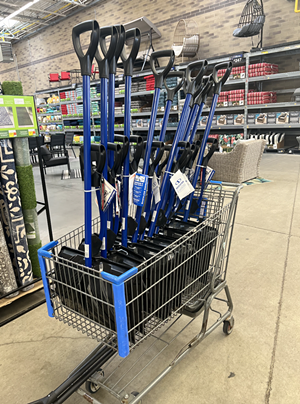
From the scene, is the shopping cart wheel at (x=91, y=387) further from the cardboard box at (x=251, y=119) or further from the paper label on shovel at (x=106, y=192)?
the cardboard box at (x=251, y=119)

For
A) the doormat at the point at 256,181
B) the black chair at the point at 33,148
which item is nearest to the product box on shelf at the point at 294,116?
the doormat at the point at 256,181

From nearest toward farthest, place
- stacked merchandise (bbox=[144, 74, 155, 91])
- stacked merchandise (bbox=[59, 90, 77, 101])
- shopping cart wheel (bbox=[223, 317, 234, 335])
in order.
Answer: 1. shopping cart wheel (bbox=[223, 317, 234, 335])
2. stacked merchandise (bbox=[144, 74, 155, 91])
3. stacked merchandise (bbox=[59, 90, 77, 101])

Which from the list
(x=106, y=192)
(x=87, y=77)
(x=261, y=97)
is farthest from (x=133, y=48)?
(x=261, y=97)

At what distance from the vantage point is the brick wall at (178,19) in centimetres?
742

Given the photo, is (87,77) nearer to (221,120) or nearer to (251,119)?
(251,119)

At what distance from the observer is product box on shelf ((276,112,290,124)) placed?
21.6 ft

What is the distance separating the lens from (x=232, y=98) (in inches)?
292

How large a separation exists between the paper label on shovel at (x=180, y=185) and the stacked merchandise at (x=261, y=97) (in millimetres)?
6578

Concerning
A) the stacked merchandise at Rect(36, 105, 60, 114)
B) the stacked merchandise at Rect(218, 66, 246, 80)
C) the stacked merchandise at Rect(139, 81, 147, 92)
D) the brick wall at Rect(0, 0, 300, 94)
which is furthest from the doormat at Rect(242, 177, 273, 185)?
the stacked merchandise at Rect(36, 105, 60, 114)

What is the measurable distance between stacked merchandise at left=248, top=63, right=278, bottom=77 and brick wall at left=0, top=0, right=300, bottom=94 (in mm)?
1128

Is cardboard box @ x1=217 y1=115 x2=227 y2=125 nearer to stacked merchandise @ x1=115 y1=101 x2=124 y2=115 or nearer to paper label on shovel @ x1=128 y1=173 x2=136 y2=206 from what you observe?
stacked merchandise @ x1=115 y1=101 x2=124 y2=115

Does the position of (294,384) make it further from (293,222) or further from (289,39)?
(289,39)

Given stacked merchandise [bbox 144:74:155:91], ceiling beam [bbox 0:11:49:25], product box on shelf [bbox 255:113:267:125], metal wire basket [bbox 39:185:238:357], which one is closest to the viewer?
metal wire basket [bbox 39:185:238:357]

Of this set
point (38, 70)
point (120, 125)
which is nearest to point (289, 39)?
point (120, 125)
